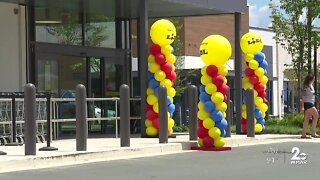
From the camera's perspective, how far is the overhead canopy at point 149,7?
1744cm

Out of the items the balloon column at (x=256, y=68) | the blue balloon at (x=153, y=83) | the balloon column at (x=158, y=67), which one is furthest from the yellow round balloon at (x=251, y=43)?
the blue balloon at (x=153, y=83)

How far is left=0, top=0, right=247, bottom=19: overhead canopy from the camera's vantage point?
17438 millimetres

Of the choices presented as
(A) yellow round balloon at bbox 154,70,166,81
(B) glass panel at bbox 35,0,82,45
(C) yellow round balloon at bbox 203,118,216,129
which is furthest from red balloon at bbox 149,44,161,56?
(B) glass panel at bbox 35,0,82,45

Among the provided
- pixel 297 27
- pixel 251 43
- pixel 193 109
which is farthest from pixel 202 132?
pixel 297 27

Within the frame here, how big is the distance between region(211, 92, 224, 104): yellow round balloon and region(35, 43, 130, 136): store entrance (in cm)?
446

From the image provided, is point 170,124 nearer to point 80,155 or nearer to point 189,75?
point 80,155

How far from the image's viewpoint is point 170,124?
1608 centimetres

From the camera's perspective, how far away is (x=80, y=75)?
64.1 ft

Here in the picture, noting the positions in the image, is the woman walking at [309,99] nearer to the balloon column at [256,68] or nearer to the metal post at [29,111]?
the balloon column at [256,68]

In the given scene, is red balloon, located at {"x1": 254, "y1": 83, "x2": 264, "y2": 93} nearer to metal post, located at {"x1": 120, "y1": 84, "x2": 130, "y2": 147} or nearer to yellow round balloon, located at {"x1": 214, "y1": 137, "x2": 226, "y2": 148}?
yellow round balloon, located at {"x1": 214, "y1": 137, "x2": 226, "y2": 148}

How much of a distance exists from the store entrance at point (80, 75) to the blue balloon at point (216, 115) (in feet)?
14.5

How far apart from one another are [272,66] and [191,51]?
1162 cm

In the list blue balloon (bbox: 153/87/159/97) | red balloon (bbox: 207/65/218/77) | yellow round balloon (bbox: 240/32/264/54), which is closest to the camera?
red balloon (bbox: 207/65/218/77)

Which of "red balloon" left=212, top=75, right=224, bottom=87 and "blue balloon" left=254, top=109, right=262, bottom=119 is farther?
"blue balloon" left=254, top=109, right=262, bottom=119
